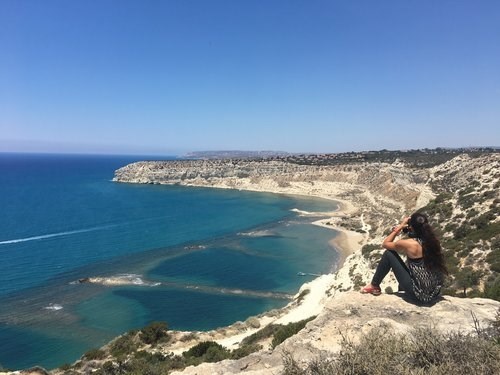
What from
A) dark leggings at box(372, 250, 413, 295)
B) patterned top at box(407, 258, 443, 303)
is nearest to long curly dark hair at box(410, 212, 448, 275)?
patterned top at box(407, 258, 443, 303)

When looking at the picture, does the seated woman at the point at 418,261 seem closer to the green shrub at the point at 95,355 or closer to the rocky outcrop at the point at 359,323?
the rocky outcrop at the point at 359,323

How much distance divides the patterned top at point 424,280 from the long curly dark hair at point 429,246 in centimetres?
11

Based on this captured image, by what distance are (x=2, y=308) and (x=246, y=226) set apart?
38.9 m

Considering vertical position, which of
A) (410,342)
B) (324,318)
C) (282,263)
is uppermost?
(410,342)

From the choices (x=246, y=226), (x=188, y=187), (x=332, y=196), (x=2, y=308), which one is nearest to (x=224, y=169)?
(x=188, y=187)

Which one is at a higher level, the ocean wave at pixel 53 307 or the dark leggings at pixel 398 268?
the dark leggings at pixel 398 268

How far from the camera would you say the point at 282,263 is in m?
42.2

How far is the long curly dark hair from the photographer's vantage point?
6711mm

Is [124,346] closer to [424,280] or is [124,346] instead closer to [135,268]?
[424,280]

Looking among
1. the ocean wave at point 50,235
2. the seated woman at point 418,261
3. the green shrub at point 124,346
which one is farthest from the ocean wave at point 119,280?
the seated woman at point 418,261

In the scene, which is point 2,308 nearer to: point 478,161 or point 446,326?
point 446,326

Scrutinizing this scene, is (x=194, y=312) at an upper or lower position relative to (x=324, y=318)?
lower

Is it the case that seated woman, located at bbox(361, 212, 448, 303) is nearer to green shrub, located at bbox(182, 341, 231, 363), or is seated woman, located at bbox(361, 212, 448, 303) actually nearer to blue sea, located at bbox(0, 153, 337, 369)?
green shrub, located at bbox(182, 341, 231, 363)

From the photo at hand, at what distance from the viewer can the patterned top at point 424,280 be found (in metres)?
6.84
